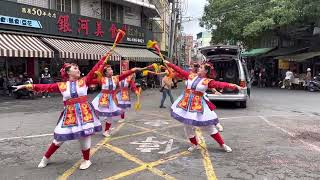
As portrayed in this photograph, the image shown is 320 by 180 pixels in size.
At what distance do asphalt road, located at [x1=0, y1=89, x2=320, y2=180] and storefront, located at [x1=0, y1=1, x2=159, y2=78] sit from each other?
7151 mm

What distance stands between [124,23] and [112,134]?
20.9m

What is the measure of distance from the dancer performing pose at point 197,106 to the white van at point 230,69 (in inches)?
292

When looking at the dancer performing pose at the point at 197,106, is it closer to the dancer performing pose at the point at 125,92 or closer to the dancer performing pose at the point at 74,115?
the dancer performing pose at the point at 74,115

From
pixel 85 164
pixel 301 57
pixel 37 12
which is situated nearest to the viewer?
pixel 85 164

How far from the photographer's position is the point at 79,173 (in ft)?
21.0

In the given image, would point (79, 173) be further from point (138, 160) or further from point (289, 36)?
point (289, 36)

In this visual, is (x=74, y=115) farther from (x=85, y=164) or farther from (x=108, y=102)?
(x=108, y=102)

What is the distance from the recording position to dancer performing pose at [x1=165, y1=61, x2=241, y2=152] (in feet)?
24.6

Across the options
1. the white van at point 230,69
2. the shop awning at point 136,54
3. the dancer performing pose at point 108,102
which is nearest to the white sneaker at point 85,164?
the dancer performing pose at point 108,102

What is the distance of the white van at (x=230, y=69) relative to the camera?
15570 mm

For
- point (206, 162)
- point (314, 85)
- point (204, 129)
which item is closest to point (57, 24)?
→ point (314, 85)

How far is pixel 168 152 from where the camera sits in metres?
7.79

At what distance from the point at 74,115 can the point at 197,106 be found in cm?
220

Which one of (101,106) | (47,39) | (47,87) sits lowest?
(101,106)
